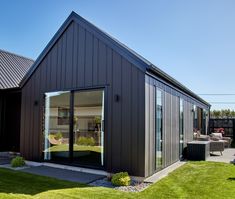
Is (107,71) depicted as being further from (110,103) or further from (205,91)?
(205,91)

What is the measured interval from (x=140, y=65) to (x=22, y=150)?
5946 mm

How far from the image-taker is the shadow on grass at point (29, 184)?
5.67 metres

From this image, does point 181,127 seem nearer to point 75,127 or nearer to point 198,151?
point 198,151

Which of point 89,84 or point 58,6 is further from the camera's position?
point 58,6

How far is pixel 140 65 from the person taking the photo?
22.3ft

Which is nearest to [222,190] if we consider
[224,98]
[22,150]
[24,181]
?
[24,181]

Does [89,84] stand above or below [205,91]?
below

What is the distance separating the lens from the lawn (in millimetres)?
5371

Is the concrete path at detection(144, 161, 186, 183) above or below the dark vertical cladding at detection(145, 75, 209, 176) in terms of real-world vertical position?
below

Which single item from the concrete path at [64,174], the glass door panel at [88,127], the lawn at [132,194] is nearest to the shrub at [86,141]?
the glass door panel at [88,127]

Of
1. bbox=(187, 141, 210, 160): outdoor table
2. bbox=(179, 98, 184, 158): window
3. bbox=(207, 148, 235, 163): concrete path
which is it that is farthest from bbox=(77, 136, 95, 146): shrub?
bbox=(207, 148, 235, 163): concrete path

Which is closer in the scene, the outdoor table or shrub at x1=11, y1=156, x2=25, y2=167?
shrub at x1=11, y1=156, x2=25, y2=167

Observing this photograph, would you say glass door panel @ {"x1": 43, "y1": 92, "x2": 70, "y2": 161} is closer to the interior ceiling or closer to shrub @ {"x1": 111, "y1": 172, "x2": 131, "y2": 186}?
the interior ceiling

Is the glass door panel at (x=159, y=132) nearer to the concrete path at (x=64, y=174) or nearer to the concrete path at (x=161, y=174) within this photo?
the concrete path at (x=161, y=174)
